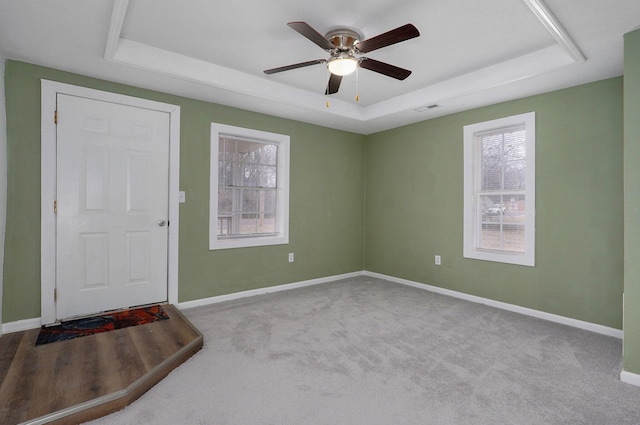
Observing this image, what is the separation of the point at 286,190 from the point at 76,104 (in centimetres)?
246

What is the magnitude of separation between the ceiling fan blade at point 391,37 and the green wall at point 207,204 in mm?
A: 2219

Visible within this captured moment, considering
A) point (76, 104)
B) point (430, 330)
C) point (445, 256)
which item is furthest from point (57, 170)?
point (445, 256)

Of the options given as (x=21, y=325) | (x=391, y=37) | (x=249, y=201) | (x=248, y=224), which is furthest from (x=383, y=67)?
(x=21, y=325)

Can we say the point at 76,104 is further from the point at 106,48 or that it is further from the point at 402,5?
the point at 402,5

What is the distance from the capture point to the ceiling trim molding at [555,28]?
211 centimetres

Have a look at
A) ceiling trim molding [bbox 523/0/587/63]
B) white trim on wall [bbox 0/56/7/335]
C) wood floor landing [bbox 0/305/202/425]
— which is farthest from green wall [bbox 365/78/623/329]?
white trim on wall [bbox 0/56/7/335]

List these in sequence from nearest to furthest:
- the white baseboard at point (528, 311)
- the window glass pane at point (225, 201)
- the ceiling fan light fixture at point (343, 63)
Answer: the ceiling fan light fixture at point (343, 63), the white baseboard at point (528, 311), the window glass pane at point (225, 201)

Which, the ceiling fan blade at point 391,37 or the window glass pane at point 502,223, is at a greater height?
the ceiling fan blade at point 391,37

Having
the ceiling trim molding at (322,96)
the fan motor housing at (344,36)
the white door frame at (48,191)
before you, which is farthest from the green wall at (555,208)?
the white door frame at (48,191)

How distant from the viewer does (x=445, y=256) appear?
14.3 ft

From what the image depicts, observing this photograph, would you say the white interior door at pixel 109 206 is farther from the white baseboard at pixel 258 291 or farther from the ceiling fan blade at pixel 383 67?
the ceiling fan blade at pixel 383 67

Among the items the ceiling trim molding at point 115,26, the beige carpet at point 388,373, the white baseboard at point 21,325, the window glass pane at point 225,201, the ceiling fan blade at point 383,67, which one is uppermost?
the ceiling trim molding at point 115,26

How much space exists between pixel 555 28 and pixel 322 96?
250 cm

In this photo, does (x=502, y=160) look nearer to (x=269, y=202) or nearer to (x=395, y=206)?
(x=395, y=206)
